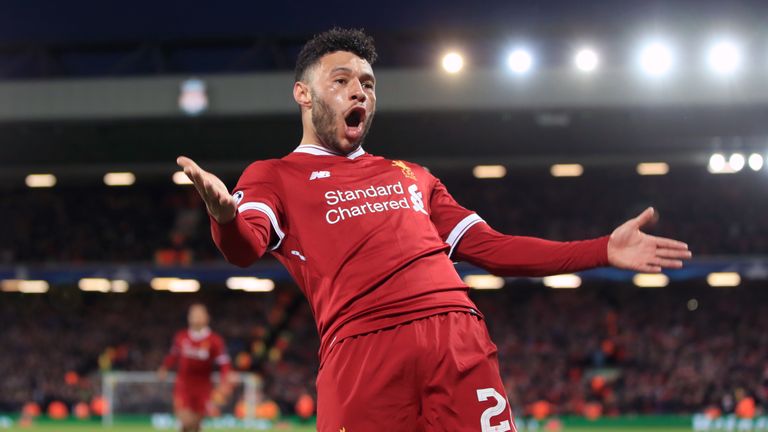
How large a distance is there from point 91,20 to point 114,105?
198 cm

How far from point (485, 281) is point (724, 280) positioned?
250 inches

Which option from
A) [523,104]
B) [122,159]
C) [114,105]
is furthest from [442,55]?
[122,159]

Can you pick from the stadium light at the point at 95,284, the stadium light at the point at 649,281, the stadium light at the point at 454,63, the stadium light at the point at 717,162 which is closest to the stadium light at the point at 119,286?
the stadium light at the point at 95,284

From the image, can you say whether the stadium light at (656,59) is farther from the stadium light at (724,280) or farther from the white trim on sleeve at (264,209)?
the white trim on sleeve at (264,209)

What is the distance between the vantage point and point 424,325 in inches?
119

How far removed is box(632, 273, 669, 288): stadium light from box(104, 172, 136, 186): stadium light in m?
14.2

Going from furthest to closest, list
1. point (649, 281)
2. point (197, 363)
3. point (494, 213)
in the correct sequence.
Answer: point (494, 213)
point (649, 281)
point (197, 363)

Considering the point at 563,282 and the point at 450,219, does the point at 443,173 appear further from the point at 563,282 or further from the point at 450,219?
the point at 450,219

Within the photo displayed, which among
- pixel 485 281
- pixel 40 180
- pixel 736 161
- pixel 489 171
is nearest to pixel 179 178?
pixel 40 180

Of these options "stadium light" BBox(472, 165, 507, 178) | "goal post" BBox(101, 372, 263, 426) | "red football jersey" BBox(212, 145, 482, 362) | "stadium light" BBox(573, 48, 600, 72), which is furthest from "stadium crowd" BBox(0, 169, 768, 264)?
"red football jersey" BBox(212, 145, 482, 362)

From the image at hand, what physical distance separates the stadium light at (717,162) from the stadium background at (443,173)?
10cm

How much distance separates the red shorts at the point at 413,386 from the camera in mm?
2924

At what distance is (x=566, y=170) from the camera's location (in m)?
25.8

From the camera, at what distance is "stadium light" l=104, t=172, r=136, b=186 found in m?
26.8
